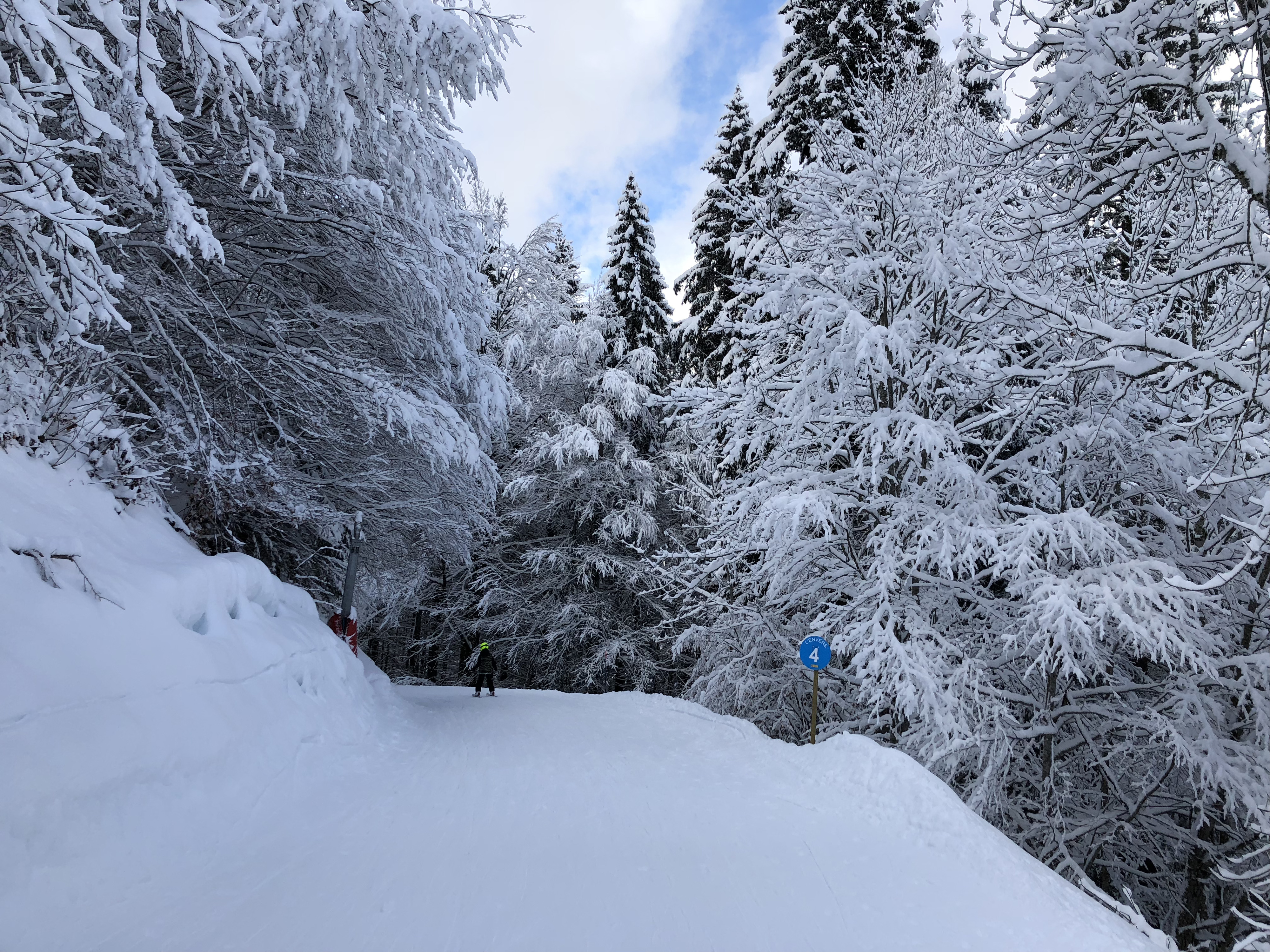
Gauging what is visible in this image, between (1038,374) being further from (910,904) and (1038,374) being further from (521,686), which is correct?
(521,686)

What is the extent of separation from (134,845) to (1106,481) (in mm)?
9316

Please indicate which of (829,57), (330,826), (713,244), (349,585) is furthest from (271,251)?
(713,244)

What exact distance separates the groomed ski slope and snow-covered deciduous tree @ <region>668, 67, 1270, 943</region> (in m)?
2.00

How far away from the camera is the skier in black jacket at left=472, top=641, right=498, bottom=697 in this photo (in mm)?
13461

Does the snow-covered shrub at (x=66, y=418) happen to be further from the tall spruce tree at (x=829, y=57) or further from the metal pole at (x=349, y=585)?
the tall spruce tree at (x=829, y=57)

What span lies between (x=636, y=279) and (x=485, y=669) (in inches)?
477

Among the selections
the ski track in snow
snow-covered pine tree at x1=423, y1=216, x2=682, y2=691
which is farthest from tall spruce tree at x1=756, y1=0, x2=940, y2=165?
the ski track in snow

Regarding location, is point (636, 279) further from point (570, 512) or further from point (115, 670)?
point (115, 670)

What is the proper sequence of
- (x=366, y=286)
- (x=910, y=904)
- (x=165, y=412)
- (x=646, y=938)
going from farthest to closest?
(x=366, y=286) → (x=165, y=412) → (x=910, y=904) → (x=646, y=938)

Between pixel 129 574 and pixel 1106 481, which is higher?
pixel 1106 481

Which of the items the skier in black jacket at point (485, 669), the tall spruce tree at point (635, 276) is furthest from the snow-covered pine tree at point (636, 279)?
the skier in black jacket at point (485, 669)

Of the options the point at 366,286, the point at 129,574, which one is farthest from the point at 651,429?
the point at 129,574

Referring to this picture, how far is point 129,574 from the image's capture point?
496 cm

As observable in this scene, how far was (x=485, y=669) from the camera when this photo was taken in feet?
44.4
